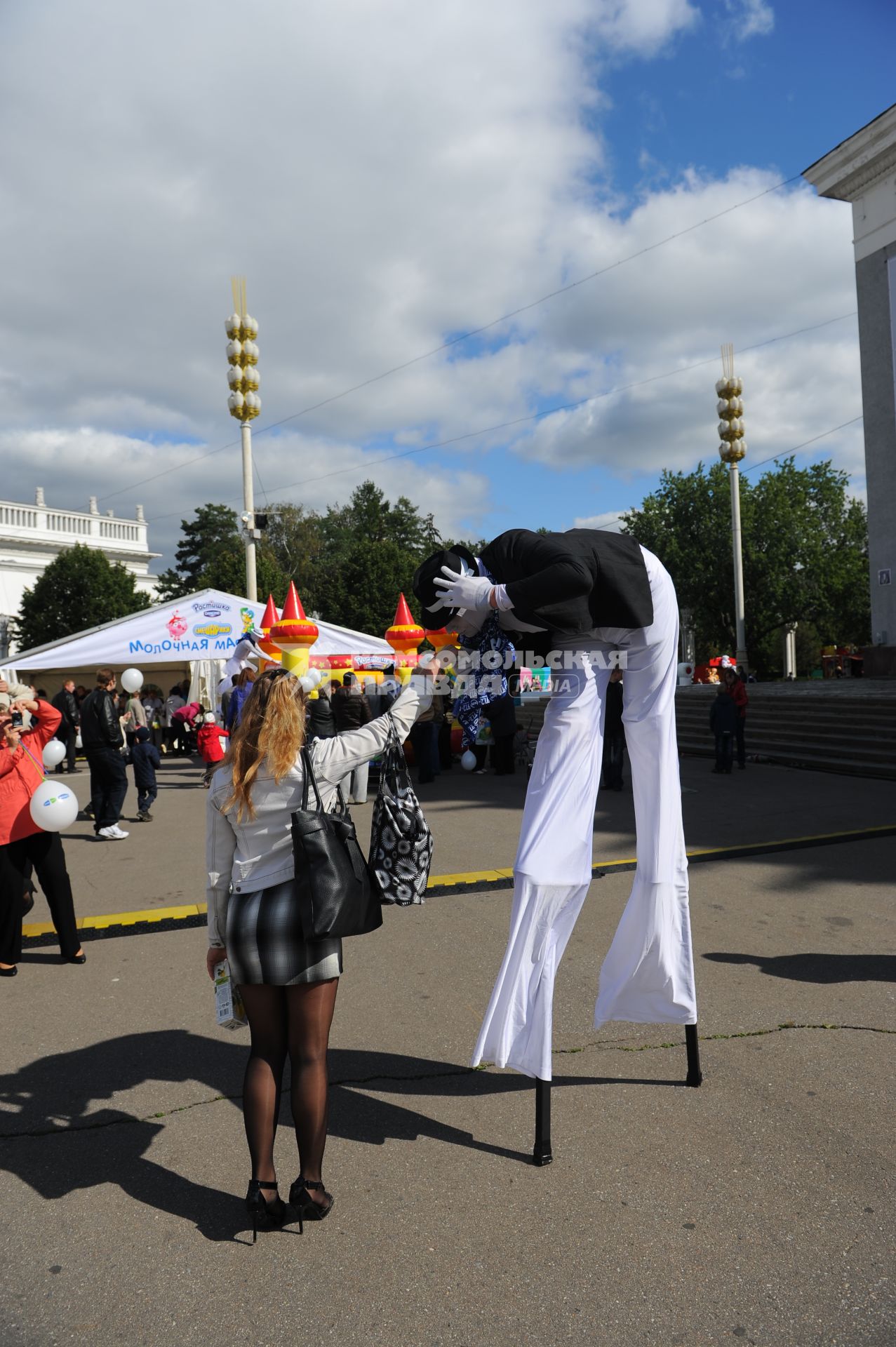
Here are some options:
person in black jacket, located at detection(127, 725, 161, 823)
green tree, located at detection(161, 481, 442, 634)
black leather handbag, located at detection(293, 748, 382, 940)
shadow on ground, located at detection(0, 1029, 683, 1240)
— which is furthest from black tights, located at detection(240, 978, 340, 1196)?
green tree, located at detection(161, 481, 442, 634)

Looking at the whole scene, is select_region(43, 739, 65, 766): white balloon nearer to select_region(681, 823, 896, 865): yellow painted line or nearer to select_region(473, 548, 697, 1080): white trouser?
select_region(681, 823, 896, 865): yellow painted line

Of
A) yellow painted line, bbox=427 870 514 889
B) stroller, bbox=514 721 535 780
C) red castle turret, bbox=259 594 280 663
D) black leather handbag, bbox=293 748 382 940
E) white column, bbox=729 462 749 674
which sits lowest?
yellow painted line, bbox=427 870 514 889

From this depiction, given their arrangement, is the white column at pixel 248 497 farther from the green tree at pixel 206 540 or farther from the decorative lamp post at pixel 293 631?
the green tree at pixel 206 540

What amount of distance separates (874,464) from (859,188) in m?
7.09

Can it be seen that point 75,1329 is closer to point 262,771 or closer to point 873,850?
point 262,771

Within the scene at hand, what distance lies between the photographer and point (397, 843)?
9.80 ft

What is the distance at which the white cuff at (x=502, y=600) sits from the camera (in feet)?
10.6

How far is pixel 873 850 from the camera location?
790 centimetres

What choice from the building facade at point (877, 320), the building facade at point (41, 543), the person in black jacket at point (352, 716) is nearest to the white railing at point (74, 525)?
the building facade at point (41, 543)

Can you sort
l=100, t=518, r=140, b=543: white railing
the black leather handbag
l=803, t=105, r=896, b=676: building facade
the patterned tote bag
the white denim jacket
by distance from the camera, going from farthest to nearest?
l=100, t=518, r=140, b=543: white railing < l=803, t=105, r=896, b=676: building facade < the patterned tote bag < the white denim jacket < the black leather handbag

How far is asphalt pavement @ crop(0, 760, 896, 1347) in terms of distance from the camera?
241 centimetres

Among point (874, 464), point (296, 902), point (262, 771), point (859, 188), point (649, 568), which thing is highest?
point (859, 188)

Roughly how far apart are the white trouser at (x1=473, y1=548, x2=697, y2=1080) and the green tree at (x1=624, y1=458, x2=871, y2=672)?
4115 cm

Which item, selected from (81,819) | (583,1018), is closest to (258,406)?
(81,819)
